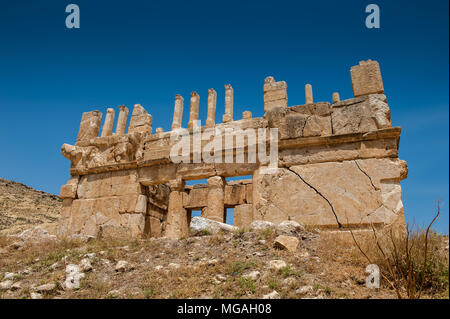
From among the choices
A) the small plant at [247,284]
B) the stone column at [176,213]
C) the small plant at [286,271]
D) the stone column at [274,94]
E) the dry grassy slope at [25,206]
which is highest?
the stone column at [274,94]

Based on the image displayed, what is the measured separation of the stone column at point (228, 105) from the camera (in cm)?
919

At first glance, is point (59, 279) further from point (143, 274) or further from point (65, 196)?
point (65, 196)

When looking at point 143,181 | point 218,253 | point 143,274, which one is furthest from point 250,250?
point 143,181

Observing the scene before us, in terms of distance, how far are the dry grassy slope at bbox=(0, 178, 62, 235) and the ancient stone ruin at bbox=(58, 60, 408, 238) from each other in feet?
21.3

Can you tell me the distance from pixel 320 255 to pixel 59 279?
372cm

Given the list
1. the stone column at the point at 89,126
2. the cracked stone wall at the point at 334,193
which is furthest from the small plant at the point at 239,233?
the stone column at the point at 89,126

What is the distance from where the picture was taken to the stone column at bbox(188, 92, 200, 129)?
9.59 m

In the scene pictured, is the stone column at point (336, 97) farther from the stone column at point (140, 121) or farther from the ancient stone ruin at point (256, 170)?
the stone column at point (140, 121)

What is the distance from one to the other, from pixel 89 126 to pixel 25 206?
37.5ft

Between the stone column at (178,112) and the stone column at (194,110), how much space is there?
0.42 meters

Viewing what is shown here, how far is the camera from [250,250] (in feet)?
17.0

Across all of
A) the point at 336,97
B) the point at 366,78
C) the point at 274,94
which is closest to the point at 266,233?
the point at 274,94

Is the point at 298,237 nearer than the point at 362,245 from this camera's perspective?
No
